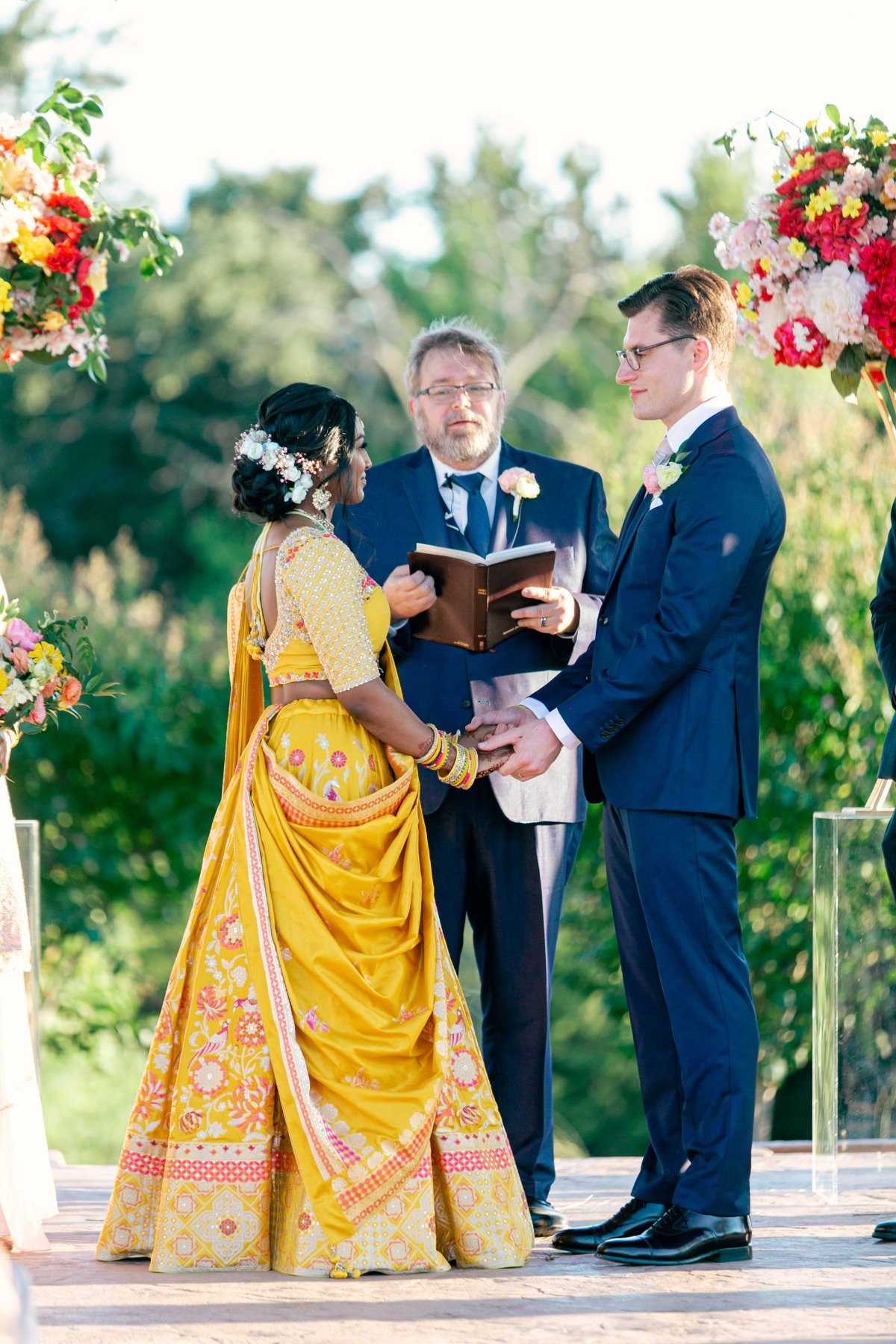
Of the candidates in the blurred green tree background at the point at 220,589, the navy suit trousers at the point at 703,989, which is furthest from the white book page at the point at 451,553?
the blurred green tree background at the point at 220,589

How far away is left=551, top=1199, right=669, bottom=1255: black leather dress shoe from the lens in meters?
4.00

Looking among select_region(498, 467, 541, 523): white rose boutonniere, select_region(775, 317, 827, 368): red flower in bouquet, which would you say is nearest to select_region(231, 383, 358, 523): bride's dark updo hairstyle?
select_region(498, 467, 541, 523): white rose boutonniere

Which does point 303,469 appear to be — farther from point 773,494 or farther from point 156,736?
point 156,736

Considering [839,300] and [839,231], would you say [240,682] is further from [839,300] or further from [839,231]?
[839,231]

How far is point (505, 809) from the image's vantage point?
→ 4348 mm

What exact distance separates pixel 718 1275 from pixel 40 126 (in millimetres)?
3499

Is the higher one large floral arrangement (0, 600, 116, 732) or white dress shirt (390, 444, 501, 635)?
white dress shirt (390, 444, 501, 635)

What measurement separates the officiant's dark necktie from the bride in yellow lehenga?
601mm

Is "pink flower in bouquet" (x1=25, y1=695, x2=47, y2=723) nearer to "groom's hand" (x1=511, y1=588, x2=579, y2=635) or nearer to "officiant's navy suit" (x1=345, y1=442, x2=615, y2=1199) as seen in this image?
"officiant's navy suit" (x1=345, y1=442, x2=615, y2=1199)

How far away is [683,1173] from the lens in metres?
3.84

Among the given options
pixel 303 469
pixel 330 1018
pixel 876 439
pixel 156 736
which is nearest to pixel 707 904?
pixel 330 1018

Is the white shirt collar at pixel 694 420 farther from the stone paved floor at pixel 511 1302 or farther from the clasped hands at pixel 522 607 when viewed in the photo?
the stone paved floor at pixel 511 1302

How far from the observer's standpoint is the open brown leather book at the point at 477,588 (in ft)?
13.4

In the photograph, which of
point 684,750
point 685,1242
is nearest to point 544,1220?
point 685,1242
